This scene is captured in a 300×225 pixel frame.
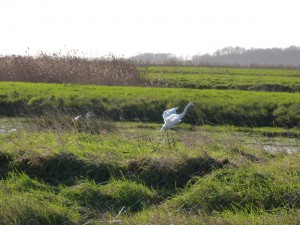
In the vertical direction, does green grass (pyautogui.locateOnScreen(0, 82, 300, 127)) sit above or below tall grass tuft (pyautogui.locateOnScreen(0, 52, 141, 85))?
below

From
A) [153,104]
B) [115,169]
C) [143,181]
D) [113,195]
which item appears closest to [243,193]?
[143,181]

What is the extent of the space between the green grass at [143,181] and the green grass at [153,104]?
7368 mm

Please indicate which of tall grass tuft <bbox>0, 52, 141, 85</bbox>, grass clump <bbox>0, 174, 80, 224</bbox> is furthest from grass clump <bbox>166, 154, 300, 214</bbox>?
tall grass tuft <bbox>0, 52, 141, 85</bbox>

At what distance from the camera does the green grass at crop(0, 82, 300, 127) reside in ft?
63.1

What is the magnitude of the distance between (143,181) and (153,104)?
10.9 metres

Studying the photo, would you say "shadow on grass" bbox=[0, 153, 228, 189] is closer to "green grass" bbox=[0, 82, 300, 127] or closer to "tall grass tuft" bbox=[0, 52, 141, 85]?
"green grass" bbox=[0, 82, 300, 127]

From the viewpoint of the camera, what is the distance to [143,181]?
9469 millimetres

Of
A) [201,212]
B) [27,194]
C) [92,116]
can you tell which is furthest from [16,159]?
[92,116]

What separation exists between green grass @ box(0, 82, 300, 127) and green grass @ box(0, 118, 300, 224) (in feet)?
24.2

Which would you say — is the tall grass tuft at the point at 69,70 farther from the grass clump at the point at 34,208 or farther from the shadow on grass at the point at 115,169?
the grass clump at the point at 34,208

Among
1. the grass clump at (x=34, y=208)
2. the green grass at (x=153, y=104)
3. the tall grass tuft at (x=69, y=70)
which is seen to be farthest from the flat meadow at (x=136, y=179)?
the tall grass tuft at (x=69, y=70)

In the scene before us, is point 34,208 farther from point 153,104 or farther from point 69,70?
point 69,70

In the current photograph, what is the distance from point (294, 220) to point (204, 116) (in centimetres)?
1196

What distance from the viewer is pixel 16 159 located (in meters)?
10.2
